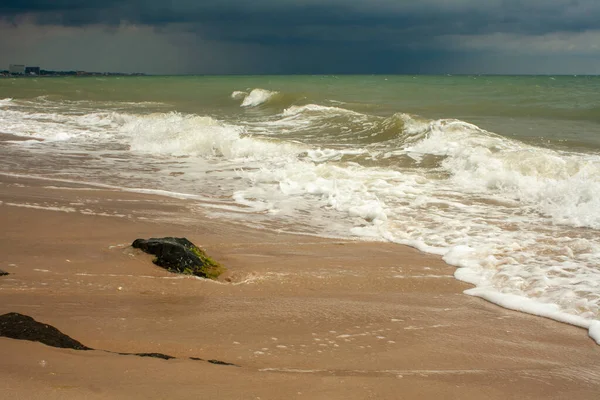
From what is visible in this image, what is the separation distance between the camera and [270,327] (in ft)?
12.0

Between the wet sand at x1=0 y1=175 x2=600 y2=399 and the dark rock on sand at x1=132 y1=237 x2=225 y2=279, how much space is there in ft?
0.34

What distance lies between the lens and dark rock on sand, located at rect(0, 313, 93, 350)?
9.58ft

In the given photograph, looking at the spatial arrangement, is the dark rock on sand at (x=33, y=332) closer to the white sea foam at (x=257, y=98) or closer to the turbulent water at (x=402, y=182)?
the turbulent water at (x=402, y=182)

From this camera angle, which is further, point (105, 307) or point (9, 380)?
point (105, 307)

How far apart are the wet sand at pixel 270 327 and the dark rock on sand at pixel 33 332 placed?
10 cm

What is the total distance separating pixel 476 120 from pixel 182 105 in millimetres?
18237

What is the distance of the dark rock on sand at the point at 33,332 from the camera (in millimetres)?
2920

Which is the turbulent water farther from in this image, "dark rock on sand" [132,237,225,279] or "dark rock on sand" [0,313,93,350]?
"dark rock on sand" [0,313,93,350]

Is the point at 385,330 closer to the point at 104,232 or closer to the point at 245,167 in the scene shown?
the point at 104,232

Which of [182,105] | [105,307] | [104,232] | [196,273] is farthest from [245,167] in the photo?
[182,105]

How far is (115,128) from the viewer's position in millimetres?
19062

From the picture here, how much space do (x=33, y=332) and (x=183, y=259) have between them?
1753mm

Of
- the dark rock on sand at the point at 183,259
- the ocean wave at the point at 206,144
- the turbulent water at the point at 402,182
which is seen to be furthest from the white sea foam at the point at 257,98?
the dark rock on sand at the point at 183,259

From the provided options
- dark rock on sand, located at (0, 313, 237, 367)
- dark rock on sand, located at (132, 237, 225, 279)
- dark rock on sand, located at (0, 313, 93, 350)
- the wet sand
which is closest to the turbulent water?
the wet sand
